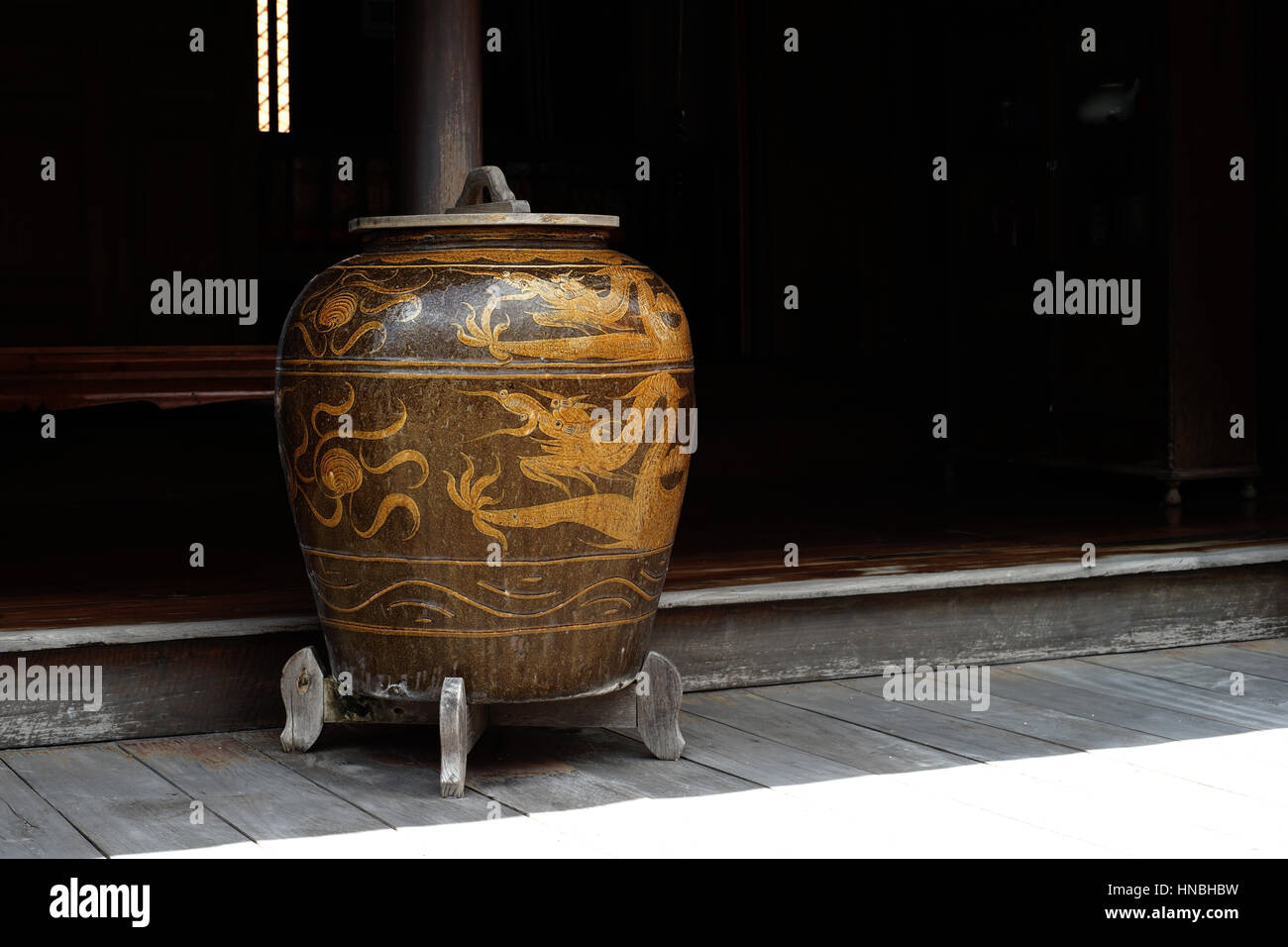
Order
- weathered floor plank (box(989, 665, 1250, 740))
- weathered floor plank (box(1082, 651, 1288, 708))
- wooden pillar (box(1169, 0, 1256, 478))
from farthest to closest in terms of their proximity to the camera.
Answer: wooden pillar (box(1169, 0, 1256, 478)) < weathered floor plank (box(1082, 651, 1288, 708)) < weathered floor plank (box(989, 665, 1250, 740))

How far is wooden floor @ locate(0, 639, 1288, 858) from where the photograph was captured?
2322 mm

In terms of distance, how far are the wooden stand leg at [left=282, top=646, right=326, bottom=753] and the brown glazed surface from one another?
12 cm

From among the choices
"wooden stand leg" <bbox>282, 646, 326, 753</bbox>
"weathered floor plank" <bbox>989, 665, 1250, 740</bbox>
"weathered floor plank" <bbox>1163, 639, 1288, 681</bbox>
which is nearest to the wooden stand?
"wooden stand leg" <bbox>282, 646, 326, 753</bbox>

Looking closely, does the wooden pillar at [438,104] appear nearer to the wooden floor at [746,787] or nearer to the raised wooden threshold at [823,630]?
the raised wooden threshold at [823,630]

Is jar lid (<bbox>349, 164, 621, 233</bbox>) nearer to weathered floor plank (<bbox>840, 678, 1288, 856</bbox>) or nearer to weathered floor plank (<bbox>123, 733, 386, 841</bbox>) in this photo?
weathered floor plank (<bbox>123, 733, 386, 841</bbox>)

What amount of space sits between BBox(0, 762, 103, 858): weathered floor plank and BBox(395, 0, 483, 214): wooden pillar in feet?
4.28

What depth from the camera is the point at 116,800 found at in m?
2.57

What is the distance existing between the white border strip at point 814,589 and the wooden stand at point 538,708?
25 cm

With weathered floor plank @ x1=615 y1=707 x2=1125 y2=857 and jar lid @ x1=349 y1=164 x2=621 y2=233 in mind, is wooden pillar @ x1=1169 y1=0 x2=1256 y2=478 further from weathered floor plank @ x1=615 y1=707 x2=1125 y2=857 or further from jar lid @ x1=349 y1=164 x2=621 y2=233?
jar lid @ x1=349 y1=164 x2=621 y2=233

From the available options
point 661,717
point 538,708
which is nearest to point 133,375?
point 538,708

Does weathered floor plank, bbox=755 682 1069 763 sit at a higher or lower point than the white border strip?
lower

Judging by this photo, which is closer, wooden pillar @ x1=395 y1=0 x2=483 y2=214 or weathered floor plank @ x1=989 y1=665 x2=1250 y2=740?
weathered floor plank @ x1=989 y1=665 x2=1250 y2=740

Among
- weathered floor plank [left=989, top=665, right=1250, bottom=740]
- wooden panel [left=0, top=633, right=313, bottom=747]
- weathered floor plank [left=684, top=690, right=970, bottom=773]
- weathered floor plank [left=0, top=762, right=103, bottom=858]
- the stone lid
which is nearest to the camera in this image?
weathered floor plank [left=0, top=762, right=103, bottom=858]

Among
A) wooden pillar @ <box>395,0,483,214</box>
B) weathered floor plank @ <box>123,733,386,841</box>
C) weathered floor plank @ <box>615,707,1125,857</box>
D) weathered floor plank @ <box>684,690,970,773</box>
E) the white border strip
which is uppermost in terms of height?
wooden pillar @ <box>395,0,483,214</box>
